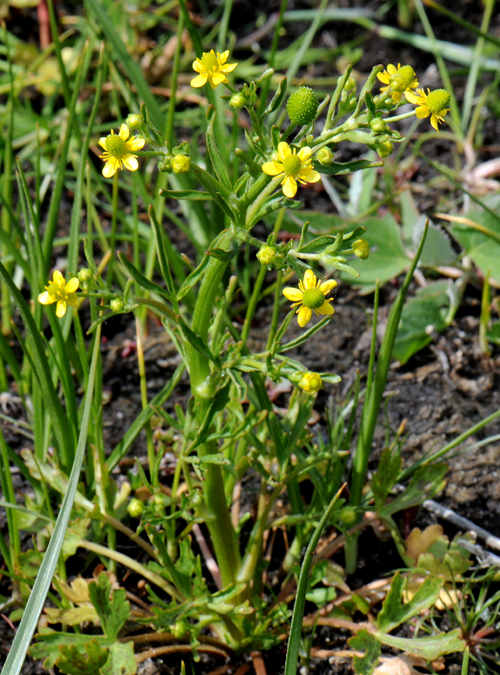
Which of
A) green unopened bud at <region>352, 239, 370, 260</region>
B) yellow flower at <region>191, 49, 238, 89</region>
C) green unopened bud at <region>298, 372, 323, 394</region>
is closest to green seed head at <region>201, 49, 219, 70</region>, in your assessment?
yellow flower at <region>191, 49, 238, 89</region>

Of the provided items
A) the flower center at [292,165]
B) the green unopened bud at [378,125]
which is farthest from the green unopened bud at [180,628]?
the green unopened bud at [378,125]

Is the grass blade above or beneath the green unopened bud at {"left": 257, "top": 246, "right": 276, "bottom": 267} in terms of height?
beneath

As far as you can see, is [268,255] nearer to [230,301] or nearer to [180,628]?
[230,301]

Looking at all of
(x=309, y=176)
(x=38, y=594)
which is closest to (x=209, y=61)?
(x=309, y=176)

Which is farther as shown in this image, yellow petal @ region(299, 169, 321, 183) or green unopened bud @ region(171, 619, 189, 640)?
green unopened bud @ region(171, 619, 189, 640)

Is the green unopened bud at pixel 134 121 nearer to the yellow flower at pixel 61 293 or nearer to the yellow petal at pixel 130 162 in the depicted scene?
the yellow petal at pixel 130 162

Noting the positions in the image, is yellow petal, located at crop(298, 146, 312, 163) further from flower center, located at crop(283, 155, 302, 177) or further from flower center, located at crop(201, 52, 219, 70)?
flower center, located at crop(201, 52, 219, 70)
